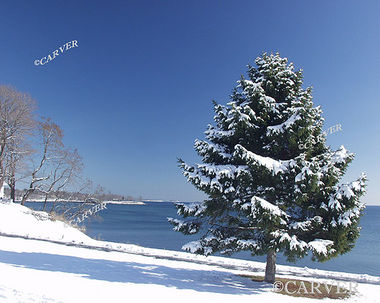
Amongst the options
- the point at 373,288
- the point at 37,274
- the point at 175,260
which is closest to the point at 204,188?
the point at 37,274

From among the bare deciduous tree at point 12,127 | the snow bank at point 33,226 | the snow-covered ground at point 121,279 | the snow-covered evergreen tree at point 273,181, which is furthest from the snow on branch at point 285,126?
the bare deciduous tree at point 12,127

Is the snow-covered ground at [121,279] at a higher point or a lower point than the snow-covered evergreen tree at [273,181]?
lower

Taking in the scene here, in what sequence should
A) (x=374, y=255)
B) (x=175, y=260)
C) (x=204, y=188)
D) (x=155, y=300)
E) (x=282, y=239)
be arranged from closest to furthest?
(x=155, y=300)
(x=282, y=239)
(x=204, y=188)
(x=175, y=260)
(x=374, y=255)

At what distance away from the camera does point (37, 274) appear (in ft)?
26.5

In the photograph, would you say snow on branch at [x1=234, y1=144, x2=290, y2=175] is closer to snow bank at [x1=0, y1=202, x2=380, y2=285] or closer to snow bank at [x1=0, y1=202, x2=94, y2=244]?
snow bank at [x1=0, y1=202, x2=380, y2=285]

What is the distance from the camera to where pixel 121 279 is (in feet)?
28.8

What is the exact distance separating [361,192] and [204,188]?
475cm

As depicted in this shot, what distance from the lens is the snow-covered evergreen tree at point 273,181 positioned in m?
8.03

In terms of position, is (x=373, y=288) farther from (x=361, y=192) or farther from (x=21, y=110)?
(x=21, y=110)

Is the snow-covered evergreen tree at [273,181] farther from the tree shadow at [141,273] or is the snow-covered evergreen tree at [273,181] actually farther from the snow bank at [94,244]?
the snow bank at [94,244]

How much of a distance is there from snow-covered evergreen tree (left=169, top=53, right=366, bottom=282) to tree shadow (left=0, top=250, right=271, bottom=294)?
1139mm

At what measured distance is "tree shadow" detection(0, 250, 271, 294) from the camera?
881 cm

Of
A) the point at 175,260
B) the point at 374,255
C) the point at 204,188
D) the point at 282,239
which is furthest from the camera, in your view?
the point at 374,255

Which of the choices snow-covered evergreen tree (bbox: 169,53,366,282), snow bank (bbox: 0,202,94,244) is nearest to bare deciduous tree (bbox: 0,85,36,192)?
snow bank (bbox: 0,202,94,244)
